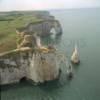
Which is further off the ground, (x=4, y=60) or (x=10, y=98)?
(x=4, y=60)

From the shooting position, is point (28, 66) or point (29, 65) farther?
point (28, 66)

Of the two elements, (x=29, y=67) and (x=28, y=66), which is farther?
(x=28, y=66)

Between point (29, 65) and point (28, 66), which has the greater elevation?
point (29, 65)

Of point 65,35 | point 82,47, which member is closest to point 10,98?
point 82,47

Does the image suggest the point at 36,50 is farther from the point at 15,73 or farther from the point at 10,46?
the point at 10,46

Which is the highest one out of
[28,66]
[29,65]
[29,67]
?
[29,65]
